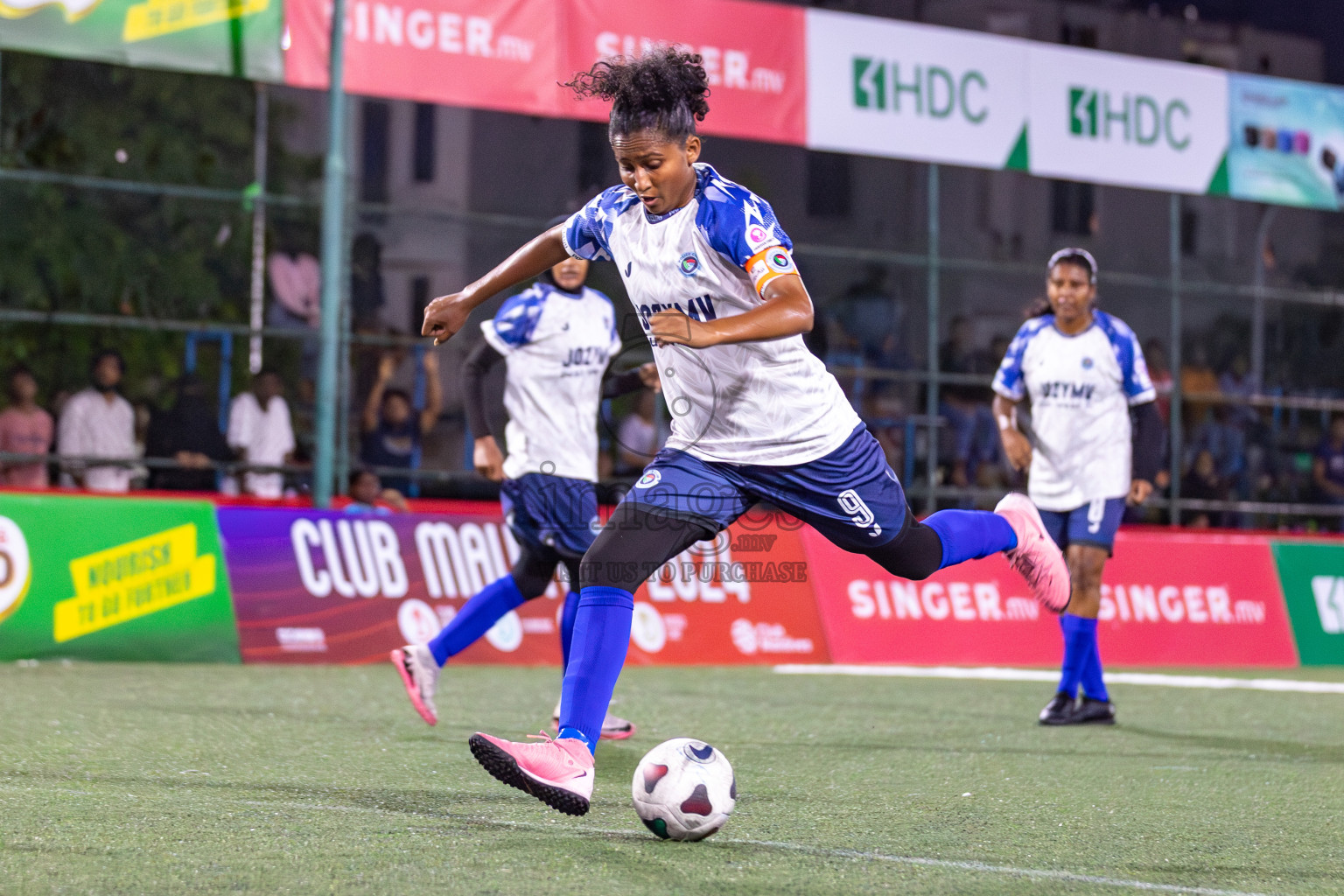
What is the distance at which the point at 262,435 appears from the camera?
1443 cm

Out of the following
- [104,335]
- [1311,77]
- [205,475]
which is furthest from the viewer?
[1311,77]

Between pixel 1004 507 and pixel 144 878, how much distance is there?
352cm

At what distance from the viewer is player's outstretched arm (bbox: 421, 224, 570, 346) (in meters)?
5.21

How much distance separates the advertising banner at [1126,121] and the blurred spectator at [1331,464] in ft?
13.4

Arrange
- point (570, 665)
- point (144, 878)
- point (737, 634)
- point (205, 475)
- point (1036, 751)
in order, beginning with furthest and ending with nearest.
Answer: point (205, 475)
point (737, 634)
point (1036, 751)
point (570, 665)
point (144, 878)

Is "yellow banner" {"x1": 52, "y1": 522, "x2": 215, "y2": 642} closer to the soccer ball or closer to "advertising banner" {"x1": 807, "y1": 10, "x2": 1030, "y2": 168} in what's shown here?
the soccer ball

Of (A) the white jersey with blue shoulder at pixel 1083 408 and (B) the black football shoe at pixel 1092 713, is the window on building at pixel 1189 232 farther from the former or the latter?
(B) the black football shoe at pixel 1092 713

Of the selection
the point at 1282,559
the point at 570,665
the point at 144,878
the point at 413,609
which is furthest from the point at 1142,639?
the point at 144,878

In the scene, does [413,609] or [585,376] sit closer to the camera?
[585,376]

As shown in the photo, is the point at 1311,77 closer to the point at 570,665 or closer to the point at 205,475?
the point at 205,475

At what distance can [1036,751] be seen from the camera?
7027 millimetres

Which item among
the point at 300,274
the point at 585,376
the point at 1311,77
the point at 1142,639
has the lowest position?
the point at 1142,639

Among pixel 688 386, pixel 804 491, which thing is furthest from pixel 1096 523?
pixel 688 386

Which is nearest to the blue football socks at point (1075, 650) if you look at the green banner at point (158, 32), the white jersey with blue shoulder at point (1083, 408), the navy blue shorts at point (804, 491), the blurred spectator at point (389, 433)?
the white jersey with blue shoulder at point (1083, 408)
